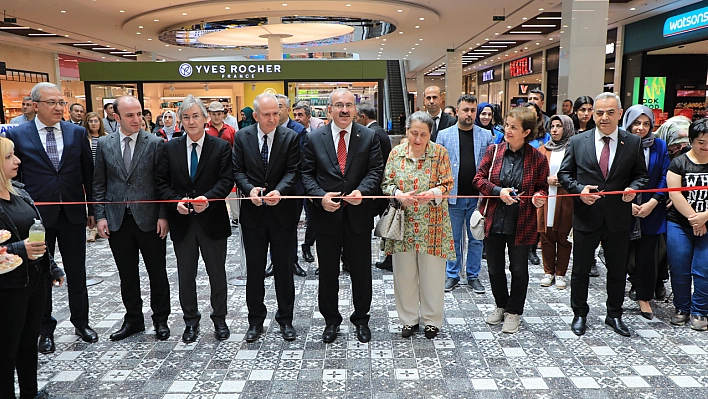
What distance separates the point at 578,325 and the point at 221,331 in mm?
2928

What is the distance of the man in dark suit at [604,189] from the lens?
4.01 meters

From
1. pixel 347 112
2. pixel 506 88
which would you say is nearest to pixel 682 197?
pixel 347 112

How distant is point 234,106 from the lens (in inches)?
442

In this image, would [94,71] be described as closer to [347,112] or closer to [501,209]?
[347,112]

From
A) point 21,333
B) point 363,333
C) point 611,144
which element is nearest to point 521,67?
point 611,144

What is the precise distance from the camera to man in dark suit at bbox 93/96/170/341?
3.90m

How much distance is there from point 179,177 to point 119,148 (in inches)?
20.4

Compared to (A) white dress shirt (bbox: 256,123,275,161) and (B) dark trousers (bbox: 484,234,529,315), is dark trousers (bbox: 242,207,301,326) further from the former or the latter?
(B) dark trousers (bbox: 484,234,529,315)

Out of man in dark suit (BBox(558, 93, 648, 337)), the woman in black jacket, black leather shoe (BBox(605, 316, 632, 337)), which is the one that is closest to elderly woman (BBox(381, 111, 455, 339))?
man in dark suit (BBox(558, 93, 648, 337))

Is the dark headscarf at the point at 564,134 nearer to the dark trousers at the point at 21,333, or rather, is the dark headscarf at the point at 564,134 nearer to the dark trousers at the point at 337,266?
the dark trousers at the point at 337,266

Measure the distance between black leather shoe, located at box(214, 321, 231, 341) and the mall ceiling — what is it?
12.1m

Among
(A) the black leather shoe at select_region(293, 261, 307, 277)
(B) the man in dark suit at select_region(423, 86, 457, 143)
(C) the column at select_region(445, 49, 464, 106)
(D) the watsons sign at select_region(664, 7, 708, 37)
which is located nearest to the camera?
(B) the man in dark suit at select_region(423, 86, 457, 143)

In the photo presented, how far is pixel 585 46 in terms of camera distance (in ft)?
33.9

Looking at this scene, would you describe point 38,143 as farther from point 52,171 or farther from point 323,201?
point 323,201
